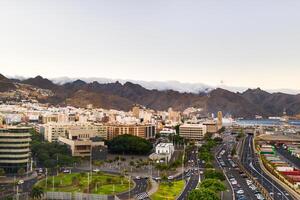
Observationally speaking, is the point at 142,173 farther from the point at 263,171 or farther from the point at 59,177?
the point at 263,171

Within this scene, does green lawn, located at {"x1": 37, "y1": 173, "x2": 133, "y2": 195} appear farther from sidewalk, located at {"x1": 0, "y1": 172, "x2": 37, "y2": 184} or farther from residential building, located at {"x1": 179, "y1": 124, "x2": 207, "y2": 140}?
residential building, located at {"x1": 179, "y1": 124, "x2": 207, "y2": 140}

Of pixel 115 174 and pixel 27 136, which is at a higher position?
pixel 27 136

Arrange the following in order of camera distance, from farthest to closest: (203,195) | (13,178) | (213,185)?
(13,178) → (213,185) → (203,195)

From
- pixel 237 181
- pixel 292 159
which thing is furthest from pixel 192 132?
pixel 237 181

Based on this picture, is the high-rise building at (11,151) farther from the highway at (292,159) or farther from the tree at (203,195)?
the highway at (292,159)

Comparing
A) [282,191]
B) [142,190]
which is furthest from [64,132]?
[282,191]

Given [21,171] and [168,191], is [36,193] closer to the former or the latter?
[168,191]

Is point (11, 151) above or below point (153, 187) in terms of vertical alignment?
above
